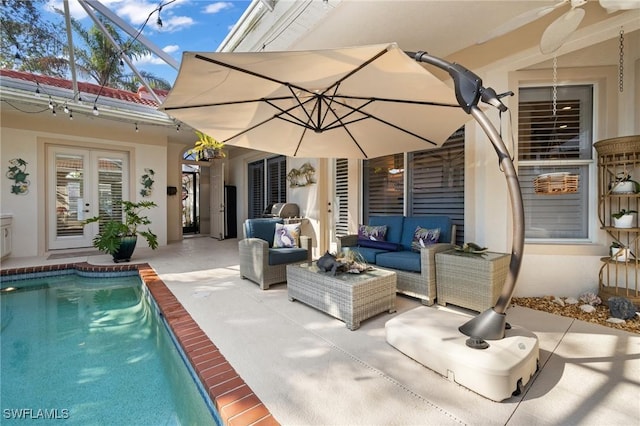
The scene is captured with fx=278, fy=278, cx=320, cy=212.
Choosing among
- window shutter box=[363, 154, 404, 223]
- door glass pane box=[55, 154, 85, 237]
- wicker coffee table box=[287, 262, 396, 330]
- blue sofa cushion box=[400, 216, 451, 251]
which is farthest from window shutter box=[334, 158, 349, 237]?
door glass pane box=[55, 154, 85, 237]

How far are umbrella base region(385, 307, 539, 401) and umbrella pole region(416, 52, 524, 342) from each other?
0.06 meters

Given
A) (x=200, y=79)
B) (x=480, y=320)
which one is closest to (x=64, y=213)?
(x=200, y=79)

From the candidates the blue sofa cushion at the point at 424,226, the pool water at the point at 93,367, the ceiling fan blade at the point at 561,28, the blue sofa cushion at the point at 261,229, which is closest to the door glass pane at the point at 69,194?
the pool water at the point at 93,367

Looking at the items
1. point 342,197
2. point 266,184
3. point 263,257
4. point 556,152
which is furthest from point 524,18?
point 266,184

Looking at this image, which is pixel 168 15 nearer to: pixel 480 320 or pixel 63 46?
pixel 63 46

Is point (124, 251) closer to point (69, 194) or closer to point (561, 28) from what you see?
point (69, 194)

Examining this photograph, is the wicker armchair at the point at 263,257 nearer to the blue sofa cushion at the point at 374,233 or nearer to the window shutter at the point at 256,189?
the blue sofa cushion at the point at 374,233

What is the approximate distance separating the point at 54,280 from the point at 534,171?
284 inches

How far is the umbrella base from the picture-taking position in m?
1.52

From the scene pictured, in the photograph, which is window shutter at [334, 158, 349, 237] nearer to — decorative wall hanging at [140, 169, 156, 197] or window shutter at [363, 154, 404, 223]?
window shutter at [363, 154, 404, 223]

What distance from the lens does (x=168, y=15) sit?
360 cm

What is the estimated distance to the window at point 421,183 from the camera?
12.2 feet

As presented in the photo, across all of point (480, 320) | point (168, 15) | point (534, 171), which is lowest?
point (480, 320)

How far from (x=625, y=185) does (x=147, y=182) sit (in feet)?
27.4
